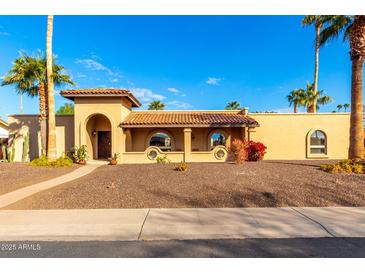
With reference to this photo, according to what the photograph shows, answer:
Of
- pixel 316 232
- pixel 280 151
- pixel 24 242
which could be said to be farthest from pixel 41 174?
pixel 280 151

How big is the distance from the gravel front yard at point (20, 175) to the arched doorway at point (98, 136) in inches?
169

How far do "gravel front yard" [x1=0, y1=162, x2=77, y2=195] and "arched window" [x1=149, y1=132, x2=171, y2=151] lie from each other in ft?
22.3

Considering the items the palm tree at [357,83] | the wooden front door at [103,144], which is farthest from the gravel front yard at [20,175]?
the palm tree at [357,83]

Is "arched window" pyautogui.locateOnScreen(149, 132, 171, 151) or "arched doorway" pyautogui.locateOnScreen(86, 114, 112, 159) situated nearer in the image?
"arched doorway" pyautogui.locateOnScreen(86, 114, 112, 159)

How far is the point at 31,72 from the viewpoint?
14.7 metres

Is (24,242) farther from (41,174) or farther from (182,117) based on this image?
(182,117)

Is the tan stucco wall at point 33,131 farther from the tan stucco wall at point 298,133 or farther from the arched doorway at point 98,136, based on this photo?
the tan stucco wall at point 298,133

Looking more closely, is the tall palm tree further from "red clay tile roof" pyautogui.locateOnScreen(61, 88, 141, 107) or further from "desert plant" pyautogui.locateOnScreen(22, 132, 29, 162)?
"desert plant" pyautogui.locateOnScreen(22, 132, 29, 162)

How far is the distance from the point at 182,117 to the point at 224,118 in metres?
3.39

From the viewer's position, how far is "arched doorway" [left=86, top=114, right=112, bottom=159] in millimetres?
16609

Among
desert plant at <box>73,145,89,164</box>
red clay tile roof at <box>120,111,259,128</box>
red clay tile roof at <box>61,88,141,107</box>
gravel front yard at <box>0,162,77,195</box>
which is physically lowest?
gravel front yard at <box>0,162,77,195</box>

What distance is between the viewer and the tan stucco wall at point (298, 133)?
54.7 feet

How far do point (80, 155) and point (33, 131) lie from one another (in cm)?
555

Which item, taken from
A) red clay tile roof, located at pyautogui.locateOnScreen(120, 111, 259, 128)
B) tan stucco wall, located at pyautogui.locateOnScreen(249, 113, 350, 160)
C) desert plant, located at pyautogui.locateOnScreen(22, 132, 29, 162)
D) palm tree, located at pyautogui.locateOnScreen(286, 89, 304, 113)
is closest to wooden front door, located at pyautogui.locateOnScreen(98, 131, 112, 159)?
red clay tile roof, located at pyautogui.locateOnScreen(120, 111, 259, 128)
